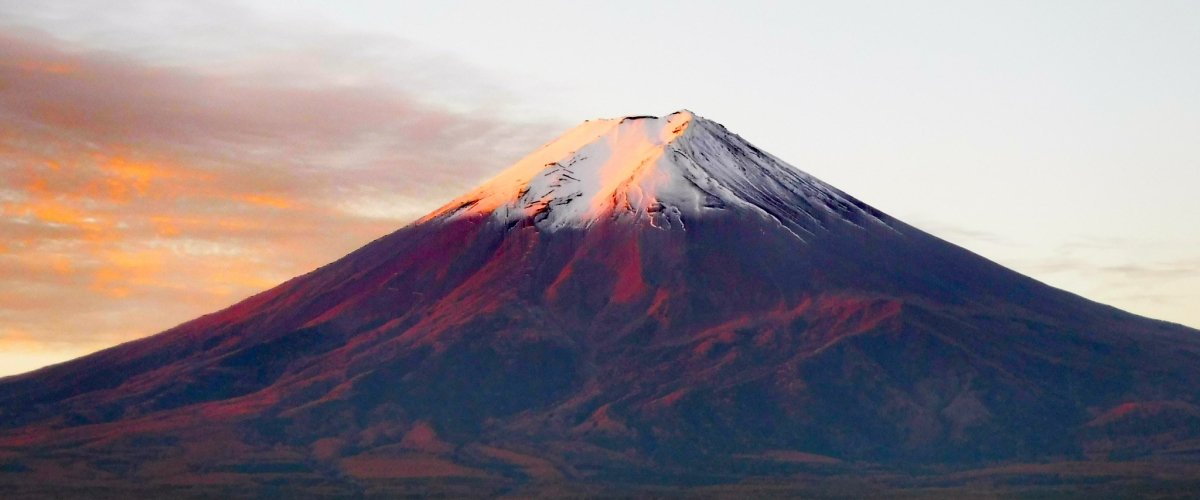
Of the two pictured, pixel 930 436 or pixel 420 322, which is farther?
pixel 420 322

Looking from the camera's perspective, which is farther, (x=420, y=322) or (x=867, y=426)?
(x=420, y=322)

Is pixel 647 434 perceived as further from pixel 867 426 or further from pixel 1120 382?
pixel 1120 382

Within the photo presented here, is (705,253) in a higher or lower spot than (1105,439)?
Answer: higher

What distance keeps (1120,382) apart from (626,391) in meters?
52.2

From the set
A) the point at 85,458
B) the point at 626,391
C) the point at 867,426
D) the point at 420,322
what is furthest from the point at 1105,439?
the point at 85,458

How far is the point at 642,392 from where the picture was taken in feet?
595

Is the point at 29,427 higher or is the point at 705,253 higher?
the point at 705,253

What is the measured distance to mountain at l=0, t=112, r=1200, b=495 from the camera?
172 metres

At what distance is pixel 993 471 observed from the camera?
172 meters

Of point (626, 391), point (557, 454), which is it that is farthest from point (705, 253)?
point (557, 454)

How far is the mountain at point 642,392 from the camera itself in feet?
565

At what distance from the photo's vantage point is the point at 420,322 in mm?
193375

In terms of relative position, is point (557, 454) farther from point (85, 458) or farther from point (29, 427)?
point (29, 427)

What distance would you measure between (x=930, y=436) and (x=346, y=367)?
59.7m
